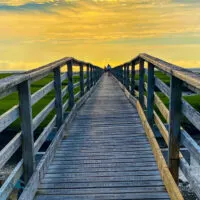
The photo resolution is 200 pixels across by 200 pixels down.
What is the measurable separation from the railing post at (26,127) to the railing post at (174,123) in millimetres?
1731

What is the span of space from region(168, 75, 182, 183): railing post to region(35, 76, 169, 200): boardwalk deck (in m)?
0.32

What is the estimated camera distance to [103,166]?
4.98 meters

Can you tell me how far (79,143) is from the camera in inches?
241

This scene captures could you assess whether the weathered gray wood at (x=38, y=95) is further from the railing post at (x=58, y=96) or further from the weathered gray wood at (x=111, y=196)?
the weathered gray wood at (x=111, y=196)

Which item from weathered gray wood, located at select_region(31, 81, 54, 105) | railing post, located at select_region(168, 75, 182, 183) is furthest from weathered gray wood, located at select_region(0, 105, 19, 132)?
railing post, located at select_region(168, 75, 182, 183)

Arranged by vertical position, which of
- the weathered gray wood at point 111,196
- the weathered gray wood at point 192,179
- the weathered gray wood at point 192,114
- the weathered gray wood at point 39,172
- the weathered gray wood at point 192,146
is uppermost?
the weathered gray wood at point 192,114

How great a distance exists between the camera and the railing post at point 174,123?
402 centimetres

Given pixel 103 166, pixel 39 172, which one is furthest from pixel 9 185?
pixel 103 166

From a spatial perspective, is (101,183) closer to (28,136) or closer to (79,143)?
(28,136)

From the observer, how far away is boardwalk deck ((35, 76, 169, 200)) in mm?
4152

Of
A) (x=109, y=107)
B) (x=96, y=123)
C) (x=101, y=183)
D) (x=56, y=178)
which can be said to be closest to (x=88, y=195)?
(x=101, y=183)

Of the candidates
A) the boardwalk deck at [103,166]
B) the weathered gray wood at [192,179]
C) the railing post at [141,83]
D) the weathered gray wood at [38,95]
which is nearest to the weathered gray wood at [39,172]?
the boardwalk deck at [103,166]

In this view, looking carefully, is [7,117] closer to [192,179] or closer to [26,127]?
[26,127]

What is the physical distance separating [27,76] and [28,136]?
73 cm
